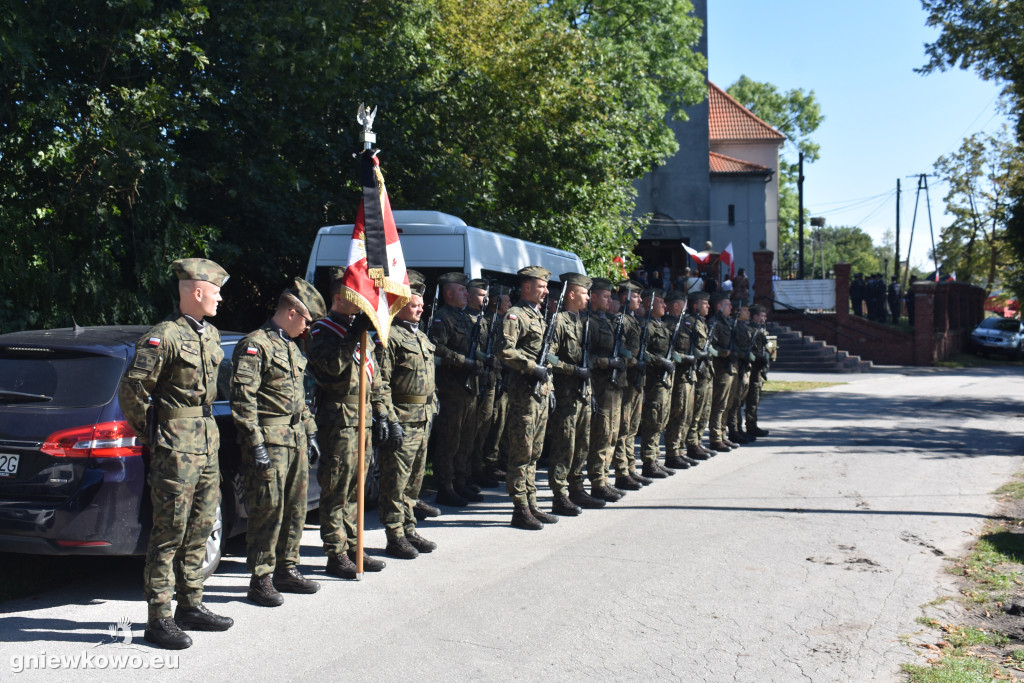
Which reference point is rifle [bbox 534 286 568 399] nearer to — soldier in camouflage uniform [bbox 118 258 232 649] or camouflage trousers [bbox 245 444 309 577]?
camouflage trousers [bbox 245 444 309 577]

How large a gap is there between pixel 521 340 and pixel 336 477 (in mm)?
2214

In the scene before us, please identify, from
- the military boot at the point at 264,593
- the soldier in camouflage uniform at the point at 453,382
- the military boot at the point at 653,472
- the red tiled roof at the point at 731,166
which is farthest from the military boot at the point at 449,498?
the red tiled roof at the point at 731,166

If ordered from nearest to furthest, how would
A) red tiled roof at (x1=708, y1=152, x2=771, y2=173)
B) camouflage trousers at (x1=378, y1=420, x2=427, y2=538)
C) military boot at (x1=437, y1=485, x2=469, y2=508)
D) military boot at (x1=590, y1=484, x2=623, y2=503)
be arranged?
camouflage trousers at (x1=378, y1=420, x2=427, y2=538) → military boot at (x1=437, y1=485, x2=469, y2=508) → military boot at (x1=590, y1=484, x2=623, y2=503) → red tiled roof at (x1=708, y1=152, x2=771, y2=173)

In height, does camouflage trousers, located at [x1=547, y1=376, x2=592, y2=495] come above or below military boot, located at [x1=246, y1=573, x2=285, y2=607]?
above

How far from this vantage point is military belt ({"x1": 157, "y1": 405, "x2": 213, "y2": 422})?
5117 mm

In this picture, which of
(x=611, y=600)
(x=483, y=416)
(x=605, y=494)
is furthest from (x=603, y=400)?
(x=611, y=600)

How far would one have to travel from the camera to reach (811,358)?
102 ft

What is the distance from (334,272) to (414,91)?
33.8ft

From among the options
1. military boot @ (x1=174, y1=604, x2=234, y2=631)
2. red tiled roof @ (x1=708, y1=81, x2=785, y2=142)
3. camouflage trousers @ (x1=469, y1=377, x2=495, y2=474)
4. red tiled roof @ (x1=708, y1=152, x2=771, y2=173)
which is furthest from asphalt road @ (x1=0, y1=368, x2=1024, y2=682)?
red tiled roof @ (x1=708, y1=81, x2=785, y2=142)

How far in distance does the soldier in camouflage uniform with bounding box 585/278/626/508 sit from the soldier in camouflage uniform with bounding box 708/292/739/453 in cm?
385

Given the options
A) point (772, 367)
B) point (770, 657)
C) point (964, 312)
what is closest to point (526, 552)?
point (770, 657)

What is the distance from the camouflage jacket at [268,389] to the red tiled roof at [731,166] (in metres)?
42.9

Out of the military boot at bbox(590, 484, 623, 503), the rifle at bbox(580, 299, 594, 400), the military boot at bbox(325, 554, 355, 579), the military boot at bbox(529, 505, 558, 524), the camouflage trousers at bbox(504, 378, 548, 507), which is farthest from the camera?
the military boot at bbox(590, 484, 623, 503)

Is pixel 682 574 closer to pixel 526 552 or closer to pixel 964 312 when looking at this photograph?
pixel 526 552
